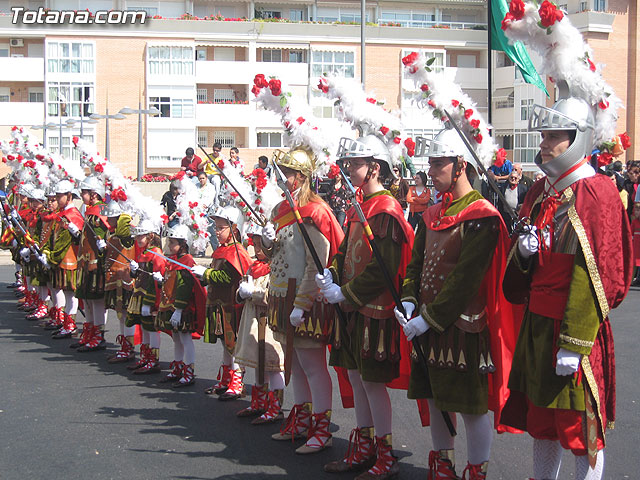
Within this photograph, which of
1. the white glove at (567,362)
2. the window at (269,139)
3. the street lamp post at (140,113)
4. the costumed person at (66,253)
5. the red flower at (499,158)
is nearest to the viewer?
the white glove at (567,362)

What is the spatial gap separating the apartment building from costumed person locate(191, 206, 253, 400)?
134 feet

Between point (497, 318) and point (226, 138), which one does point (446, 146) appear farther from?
point (226, 138)

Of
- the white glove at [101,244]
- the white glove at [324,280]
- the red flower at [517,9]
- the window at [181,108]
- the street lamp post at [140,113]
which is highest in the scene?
the window at [181,108]

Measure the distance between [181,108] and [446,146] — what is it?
4551cm

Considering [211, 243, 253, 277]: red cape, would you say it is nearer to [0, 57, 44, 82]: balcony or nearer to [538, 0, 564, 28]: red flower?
[538, 0, 564, 28]: red flower

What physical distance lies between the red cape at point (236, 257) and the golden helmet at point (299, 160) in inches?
55.8

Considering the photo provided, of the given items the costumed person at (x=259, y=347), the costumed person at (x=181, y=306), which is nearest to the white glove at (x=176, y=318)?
the costumed person at (x=181, y=306)

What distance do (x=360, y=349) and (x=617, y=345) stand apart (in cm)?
503

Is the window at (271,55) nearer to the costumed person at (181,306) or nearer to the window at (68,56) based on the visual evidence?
the window at (68,56)

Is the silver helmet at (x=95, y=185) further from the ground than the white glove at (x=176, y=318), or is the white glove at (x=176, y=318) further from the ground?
the silver helmet at (x=95, y=185)

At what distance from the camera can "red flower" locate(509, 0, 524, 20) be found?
13.6 ft

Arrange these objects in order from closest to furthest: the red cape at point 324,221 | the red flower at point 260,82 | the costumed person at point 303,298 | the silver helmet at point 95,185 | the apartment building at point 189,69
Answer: the costumed person at point 303,298 → the red cape at point 324,221 → the red flower at point 260,82 → the silver helmet at point 95,185 → the apartment building at point 189,69

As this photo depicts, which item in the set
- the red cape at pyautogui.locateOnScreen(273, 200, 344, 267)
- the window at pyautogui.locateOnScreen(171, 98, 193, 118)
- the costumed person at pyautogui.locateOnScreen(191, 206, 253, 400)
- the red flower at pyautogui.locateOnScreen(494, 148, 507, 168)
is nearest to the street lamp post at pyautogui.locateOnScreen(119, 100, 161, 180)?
the costumed person at pyautogui.locateOnScreen(191, 206, 253, 400)

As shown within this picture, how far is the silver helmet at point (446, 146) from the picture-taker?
463 centimetres
